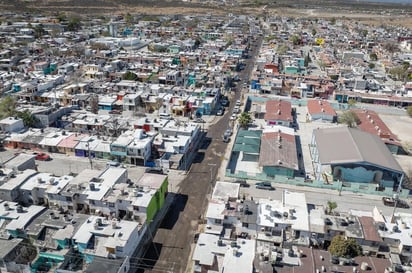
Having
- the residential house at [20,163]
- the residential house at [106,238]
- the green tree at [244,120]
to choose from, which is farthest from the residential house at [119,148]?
the green tree at [244,120]

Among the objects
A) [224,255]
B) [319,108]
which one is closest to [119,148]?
[224,255]

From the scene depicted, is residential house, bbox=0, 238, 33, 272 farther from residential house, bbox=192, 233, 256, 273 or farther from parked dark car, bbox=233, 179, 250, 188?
parked dark car, bbox=233, 179, 250, 188

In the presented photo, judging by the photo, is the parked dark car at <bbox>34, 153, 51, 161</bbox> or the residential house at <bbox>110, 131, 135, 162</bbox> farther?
the parked dark car at <bbox>34, 153, 51, 161</bbox>

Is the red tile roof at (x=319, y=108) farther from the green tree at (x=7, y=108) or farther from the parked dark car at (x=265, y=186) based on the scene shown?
the green tree at (x=7, y=108)

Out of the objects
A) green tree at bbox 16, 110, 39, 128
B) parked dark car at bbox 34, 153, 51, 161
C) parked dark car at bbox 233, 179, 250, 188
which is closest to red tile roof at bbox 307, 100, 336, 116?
parked dark car at bbox 233, 179, 250, 188

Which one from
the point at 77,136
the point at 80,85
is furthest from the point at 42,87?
the point at 77,136

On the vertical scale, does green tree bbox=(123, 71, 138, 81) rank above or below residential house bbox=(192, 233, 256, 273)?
above

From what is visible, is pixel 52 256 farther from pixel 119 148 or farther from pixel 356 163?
pixel 356 163
